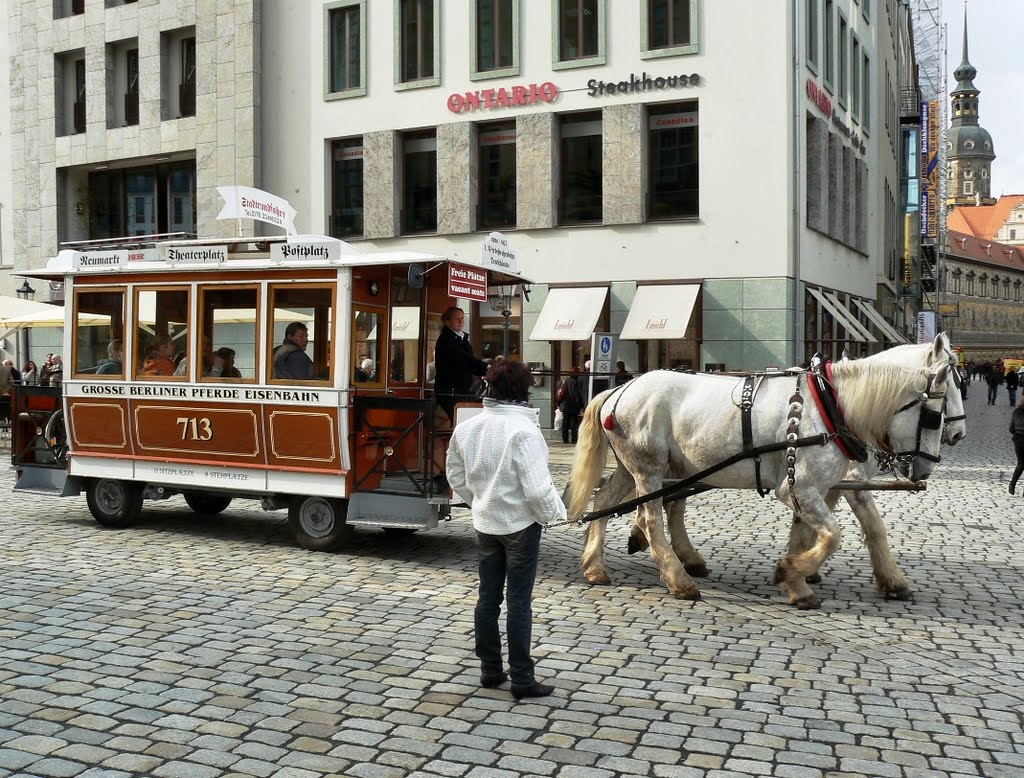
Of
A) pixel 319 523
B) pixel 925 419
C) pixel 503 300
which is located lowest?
pixel 319 523

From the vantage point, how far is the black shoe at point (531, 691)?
5602mm

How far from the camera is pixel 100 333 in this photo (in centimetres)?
1112

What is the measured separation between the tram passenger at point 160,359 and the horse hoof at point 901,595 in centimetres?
678

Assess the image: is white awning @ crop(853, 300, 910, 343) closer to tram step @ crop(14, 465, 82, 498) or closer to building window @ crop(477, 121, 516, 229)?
building window @ crop(477, 121, 516, 229)

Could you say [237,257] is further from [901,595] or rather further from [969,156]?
[969,156]

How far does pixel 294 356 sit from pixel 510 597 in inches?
194

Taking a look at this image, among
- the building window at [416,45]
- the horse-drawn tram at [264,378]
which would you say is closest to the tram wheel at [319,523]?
the horse-drawn tram at [264,378]

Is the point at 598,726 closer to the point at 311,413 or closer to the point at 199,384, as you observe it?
the point at 311,413

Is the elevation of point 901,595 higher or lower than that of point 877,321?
lower

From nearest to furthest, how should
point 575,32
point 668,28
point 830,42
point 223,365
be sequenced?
point 223,365 < point 668,28 < point 575,32 < point 830,42

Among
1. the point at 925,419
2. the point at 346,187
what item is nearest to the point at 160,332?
the point at 925,419

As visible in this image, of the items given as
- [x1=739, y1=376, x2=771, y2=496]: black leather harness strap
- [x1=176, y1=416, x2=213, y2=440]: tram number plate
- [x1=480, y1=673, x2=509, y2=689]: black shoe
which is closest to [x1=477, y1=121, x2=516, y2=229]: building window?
[x1=176, y1=416, x2=213, y2=440]: tram number plate

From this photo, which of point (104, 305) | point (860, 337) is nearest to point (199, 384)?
point (104, 305)

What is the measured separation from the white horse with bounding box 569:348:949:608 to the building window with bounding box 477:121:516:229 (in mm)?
16934
